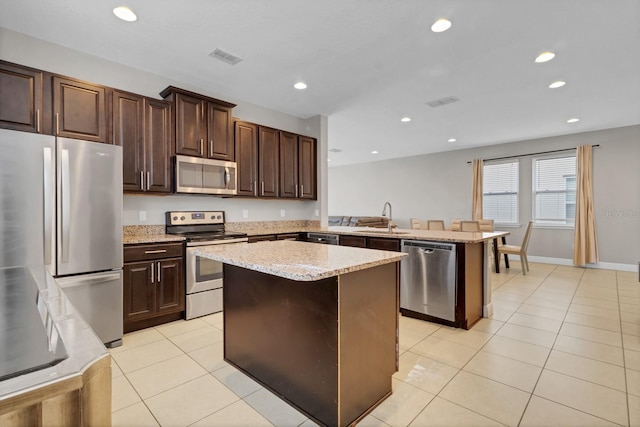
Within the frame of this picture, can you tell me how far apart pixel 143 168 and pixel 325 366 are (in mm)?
2753

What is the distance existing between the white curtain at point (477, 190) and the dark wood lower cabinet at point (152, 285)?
21.7 feet

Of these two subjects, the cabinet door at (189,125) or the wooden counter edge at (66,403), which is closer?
the wooden counter edge at (66,403)

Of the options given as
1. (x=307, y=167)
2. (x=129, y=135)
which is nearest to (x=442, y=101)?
(x=307, y=167)

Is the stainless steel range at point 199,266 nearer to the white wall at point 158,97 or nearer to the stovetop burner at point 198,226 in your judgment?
the stovetop burner at point 198,226

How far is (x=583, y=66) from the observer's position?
10.7 ft

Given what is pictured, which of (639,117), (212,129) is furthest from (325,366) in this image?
(639,117)

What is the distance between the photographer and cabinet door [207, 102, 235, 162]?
367cm

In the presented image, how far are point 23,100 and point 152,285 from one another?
1.89m

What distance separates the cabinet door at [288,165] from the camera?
15.0 feet

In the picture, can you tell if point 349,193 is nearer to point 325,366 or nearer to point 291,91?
point 291,91

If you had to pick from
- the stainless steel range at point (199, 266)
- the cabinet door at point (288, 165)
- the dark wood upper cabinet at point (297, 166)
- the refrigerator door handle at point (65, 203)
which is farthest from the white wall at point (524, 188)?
the refrigerator door handle at point (65, 203)

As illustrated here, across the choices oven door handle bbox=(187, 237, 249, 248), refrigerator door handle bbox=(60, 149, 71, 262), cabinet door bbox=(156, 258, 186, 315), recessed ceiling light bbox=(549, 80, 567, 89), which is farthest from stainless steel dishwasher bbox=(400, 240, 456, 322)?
refrigerator door handle bbox=(60, 149, 71, 262)

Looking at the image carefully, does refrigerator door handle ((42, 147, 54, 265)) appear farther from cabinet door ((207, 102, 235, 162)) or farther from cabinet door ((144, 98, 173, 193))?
cabinet door ((207, 102, 235, 162))

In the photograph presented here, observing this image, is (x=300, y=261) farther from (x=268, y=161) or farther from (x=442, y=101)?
(x=442, y=101)
